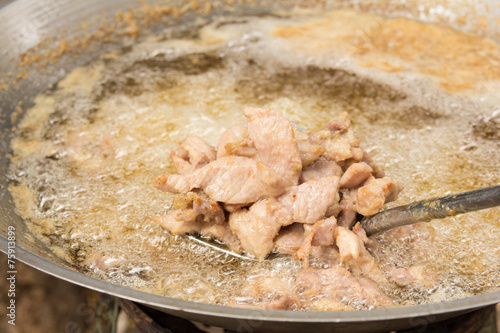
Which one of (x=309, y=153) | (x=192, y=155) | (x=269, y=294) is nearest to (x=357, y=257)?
(x=269, y=294)

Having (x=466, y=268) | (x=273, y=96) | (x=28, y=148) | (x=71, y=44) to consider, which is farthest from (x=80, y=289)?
(x=466, y=268)

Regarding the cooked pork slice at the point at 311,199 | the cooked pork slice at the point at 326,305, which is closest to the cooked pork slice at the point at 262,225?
the cooked pork slice at the point at 311,199

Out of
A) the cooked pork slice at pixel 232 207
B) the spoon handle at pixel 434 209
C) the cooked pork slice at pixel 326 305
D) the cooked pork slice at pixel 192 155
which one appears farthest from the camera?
the cooked pork slice at pixel 192 155

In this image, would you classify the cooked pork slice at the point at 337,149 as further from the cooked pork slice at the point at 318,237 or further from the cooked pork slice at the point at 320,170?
the cooked pork slice at the point at 318,237

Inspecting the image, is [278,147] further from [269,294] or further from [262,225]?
[269,294]

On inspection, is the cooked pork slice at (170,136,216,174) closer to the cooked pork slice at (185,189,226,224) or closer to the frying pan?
the cooked pork slice at (185,189,226,224)

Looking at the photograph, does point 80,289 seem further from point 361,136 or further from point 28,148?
point 361,136

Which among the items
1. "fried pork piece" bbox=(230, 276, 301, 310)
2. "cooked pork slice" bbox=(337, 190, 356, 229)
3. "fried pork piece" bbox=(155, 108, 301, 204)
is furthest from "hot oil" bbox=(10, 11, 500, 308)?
"fried pork piece" bbox=(155, 108, 301, 204)
